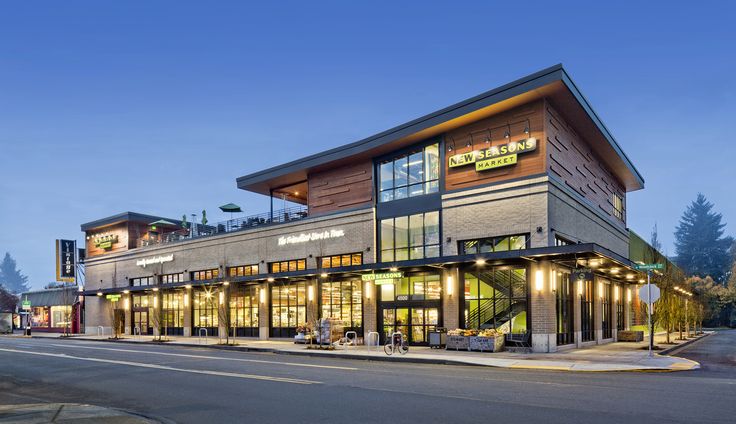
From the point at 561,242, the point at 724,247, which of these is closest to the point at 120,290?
the point at 561,242

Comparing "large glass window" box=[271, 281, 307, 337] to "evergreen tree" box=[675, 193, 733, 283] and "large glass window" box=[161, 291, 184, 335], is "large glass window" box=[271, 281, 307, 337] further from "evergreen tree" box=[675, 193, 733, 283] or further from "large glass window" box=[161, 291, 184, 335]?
→ "evergreen tree" box=[675, 193, 733, 283]

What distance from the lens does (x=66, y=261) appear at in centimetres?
6656

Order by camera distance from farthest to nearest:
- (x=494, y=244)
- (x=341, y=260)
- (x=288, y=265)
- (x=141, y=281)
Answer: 1. (x=141, y=281)
2. (x=288, y=265)
3. (x=341, y=260)
4. (x=494, y=244)

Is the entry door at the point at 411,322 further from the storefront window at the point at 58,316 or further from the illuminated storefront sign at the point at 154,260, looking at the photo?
the storefront window at the point at 58,316

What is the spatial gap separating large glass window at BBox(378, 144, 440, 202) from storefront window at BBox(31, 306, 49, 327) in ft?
190

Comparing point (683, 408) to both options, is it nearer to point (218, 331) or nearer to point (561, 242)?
point (561, 242)

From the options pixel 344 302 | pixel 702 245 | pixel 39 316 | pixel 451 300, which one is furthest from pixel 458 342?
pixel 702 245

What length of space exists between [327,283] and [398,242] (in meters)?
6.28

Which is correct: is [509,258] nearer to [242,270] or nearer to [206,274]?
[242,270]

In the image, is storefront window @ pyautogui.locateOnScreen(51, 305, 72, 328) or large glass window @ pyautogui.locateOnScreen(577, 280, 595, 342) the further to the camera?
storefront window @ pyautogui.locateOnScreen(51, 305, 72, 328)

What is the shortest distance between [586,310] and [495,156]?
1118 cm

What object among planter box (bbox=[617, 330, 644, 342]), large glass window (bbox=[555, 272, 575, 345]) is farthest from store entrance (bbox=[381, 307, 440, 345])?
planter box (bbox=[617, 330, 644, 342])

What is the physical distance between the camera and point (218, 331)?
148 ft

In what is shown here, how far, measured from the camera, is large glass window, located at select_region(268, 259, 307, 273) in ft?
131
